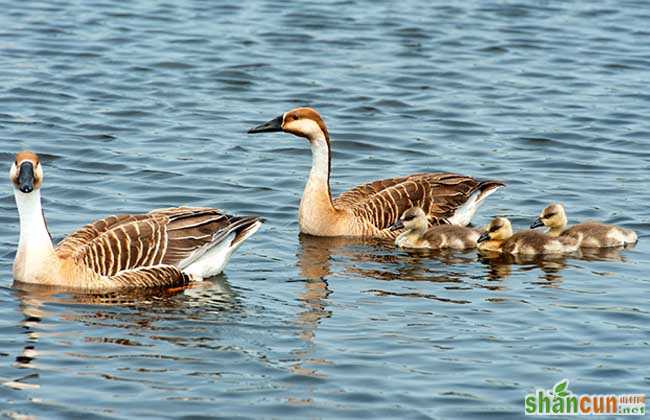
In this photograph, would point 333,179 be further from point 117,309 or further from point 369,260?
point 117,309

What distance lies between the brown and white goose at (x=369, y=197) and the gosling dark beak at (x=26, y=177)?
3582 millimetres

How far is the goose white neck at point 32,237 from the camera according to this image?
43.5 feet

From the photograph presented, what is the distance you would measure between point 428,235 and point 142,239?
3371 millimetres

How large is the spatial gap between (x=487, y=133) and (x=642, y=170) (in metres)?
2.55

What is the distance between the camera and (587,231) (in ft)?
50.0

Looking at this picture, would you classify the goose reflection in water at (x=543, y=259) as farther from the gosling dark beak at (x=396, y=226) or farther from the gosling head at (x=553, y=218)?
the gosling dark beak at (x=396, y=226)

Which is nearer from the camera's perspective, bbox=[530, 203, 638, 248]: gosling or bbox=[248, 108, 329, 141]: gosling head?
bbox=[530, 203, 638, 248]: gosling

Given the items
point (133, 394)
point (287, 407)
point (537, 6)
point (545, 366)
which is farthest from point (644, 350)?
point (537, 6)

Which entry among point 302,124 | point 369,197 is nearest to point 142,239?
point 302,124

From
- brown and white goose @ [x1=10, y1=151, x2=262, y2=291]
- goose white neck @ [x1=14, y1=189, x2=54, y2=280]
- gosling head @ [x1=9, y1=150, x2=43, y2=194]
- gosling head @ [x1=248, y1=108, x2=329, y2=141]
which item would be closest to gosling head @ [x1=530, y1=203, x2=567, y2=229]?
gosling head @ [x1=248, y1=108, x2=329, y2=141]

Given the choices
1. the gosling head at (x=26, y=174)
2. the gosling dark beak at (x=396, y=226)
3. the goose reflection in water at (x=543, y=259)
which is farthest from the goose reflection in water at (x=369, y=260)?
the gosling head at (x=26, y=174)

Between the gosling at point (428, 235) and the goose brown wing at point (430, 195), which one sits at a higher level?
the goose brown wing at point (430, 195)

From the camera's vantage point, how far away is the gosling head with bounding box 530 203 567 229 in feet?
50.9

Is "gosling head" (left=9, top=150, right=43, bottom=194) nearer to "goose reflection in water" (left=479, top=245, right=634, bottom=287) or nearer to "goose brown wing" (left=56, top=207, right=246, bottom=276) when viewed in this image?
"goose brown wing" (left=56, top=207, right=246, bottom=276)
